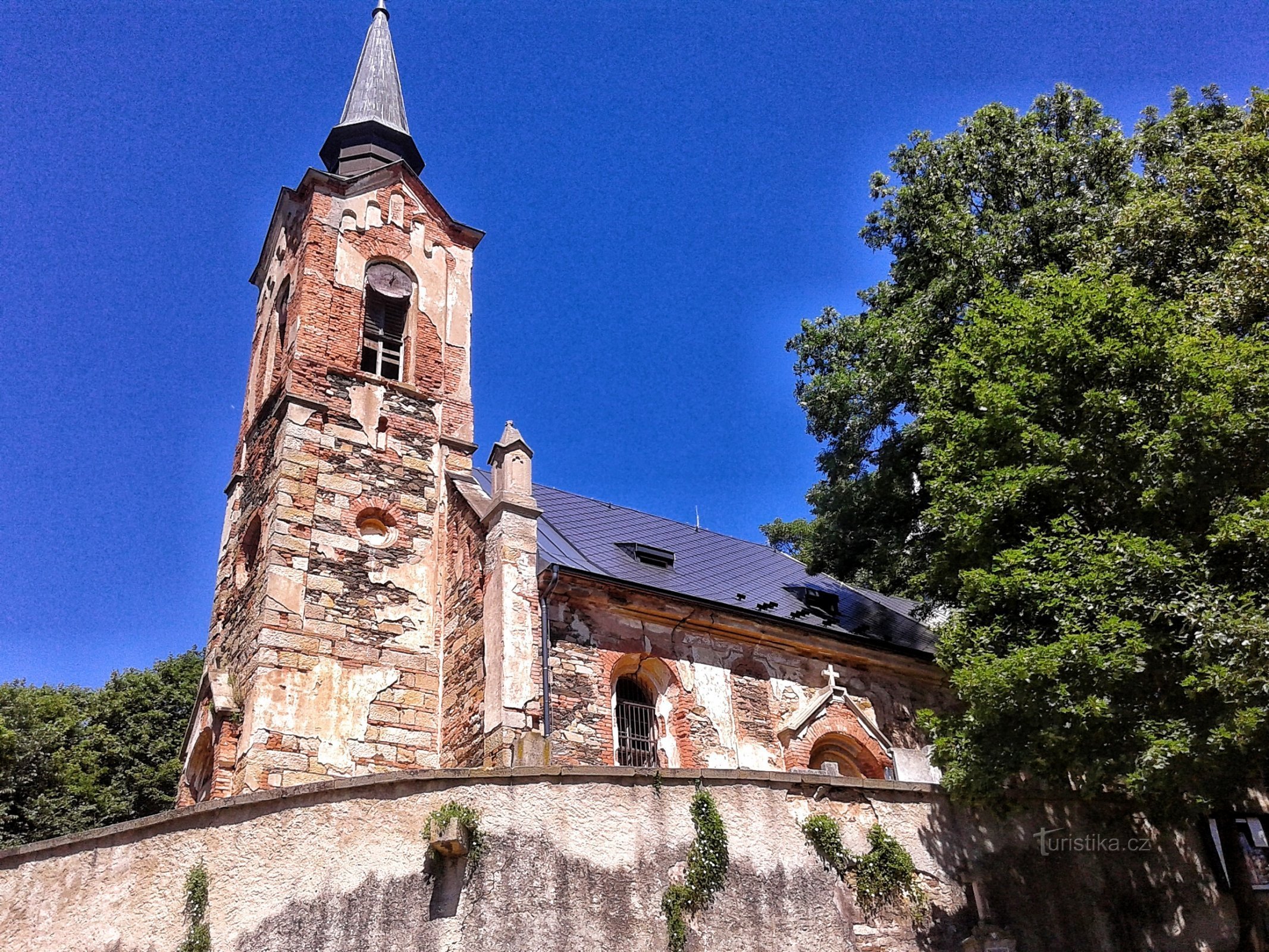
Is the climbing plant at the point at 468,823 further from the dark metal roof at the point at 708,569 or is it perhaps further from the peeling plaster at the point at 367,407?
the peeling plaster at the point at 367,407

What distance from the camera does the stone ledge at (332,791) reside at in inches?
421

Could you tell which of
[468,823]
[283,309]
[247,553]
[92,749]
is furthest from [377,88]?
[468,823]

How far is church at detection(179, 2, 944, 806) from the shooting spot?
15.6 metres

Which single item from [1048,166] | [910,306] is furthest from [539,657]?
[1048,166]

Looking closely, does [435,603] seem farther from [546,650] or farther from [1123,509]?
[1123,509]

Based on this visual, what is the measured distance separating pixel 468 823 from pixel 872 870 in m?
4.50

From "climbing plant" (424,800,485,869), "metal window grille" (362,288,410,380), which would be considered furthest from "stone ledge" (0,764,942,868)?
"metal window grille" (362,288,410,380)

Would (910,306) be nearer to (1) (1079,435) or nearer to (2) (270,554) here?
(1) (1079,435)

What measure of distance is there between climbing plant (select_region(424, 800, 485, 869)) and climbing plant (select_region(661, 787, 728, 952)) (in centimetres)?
192

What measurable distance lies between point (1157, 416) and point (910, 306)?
25.1ft

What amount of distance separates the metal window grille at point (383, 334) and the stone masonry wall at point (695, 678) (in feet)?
20.0

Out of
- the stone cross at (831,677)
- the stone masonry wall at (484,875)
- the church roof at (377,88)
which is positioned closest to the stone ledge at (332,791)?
the stone masonry wall at (484,875)

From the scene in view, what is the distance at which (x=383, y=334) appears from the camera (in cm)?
2028

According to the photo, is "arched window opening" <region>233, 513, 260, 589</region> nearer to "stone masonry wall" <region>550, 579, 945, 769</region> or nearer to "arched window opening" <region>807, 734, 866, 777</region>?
"stone masonry wall" <region>550, 579, 945, 769</region>
